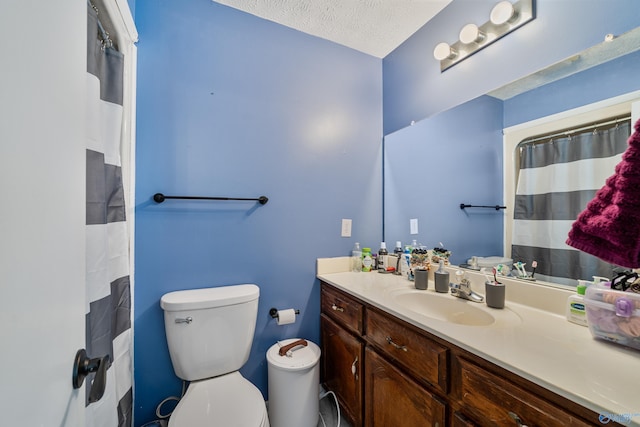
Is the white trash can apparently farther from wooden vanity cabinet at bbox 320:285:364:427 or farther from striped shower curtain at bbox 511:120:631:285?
striped shower curtain at bbox 511:120:631:285

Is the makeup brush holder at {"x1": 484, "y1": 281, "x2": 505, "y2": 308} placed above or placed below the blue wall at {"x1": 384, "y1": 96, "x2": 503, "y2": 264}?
below

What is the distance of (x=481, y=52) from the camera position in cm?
129

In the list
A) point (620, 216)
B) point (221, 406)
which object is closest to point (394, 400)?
point (221, 406)

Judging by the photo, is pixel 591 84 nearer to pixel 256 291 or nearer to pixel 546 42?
pixel 546 42

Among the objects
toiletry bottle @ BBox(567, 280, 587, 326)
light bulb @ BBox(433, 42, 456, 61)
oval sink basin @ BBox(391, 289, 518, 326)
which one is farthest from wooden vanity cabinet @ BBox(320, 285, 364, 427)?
light bulb @ BBox(433, 42, 456, 61)

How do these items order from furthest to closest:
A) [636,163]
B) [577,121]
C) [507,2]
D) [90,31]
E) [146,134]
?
[146,134], [507,2], [577,121], [90,31], [636,163]

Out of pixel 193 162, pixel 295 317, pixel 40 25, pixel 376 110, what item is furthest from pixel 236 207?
pixel 376 110

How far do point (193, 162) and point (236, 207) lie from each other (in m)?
0.34

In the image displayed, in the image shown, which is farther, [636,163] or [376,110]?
[376,110]

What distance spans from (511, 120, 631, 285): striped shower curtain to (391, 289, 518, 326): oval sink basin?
0.95 ft

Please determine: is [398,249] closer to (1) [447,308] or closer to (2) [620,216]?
(1) [447,308]

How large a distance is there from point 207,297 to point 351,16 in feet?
6.06

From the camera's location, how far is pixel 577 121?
3.12 ft

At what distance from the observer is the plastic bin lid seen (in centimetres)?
126
